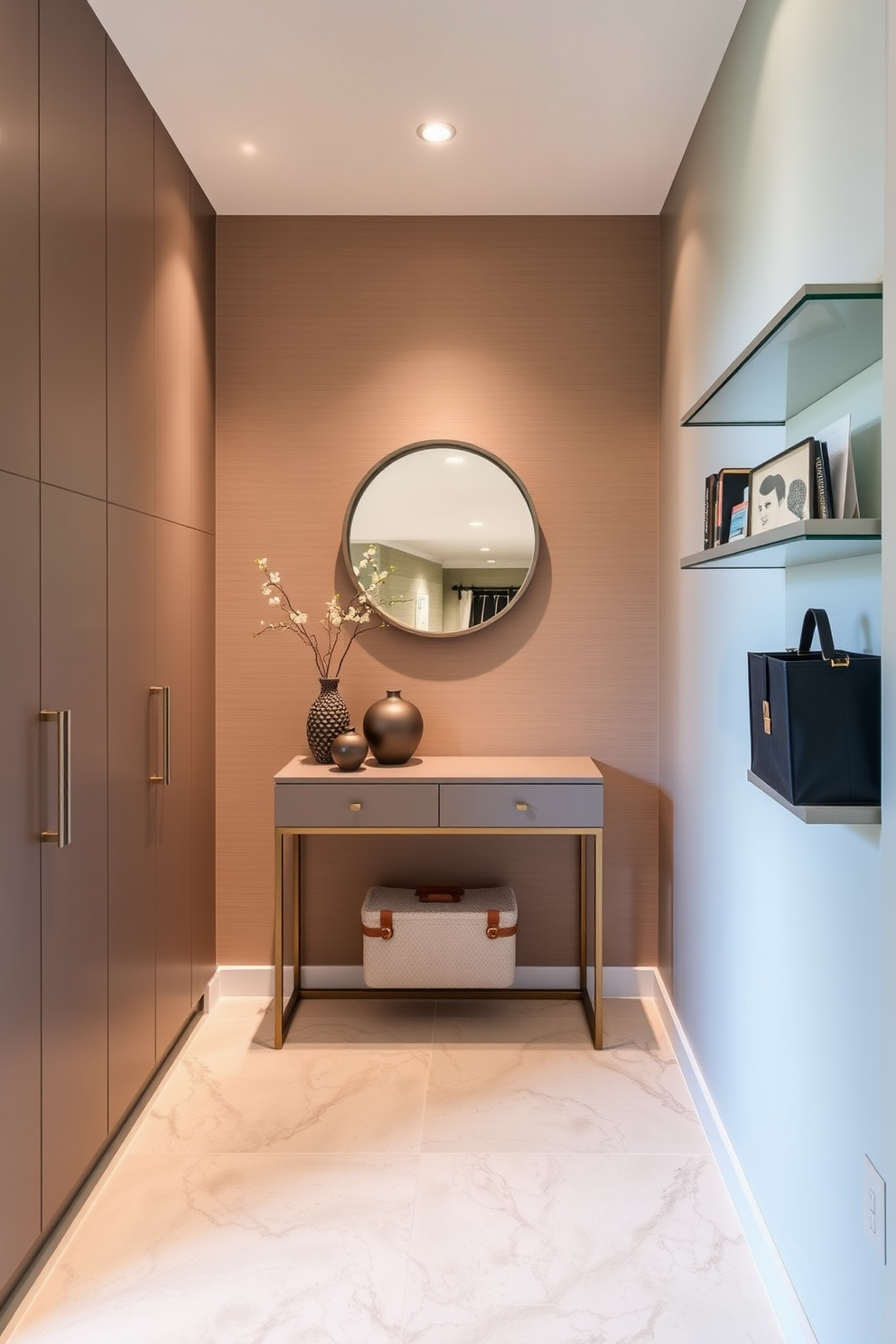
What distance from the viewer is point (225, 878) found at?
3.08m

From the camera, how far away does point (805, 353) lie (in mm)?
1292

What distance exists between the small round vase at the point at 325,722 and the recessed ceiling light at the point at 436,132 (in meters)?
1.55

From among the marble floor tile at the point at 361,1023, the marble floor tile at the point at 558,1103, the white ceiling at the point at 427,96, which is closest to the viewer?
the white ceiling at the point at 427,96

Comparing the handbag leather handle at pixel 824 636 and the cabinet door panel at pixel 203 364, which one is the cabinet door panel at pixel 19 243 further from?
the handbag leather handle at pixel 824 636

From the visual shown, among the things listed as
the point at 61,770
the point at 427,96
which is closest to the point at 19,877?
the point at 61,770

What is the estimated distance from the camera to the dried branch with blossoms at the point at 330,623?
3.03m

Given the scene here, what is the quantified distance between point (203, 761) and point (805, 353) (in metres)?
2.19

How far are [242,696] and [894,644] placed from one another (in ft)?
7.57

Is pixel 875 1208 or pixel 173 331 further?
pixel 173 331

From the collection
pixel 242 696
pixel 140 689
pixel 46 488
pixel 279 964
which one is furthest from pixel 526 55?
pixel 279 964

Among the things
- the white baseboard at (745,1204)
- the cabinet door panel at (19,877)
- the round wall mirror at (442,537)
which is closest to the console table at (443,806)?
the white baseboard at (745,1204)

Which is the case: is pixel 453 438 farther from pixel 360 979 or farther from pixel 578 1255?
pixel 578 1255

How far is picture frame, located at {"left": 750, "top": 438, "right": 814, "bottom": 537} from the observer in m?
1.26

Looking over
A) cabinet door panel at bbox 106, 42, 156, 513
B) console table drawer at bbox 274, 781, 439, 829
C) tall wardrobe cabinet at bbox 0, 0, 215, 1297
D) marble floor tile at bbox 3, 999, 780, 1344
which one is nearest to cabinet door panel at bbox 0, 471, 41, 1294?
tall wardrobe cabinet at bbox 0, 0, 215, 1297
